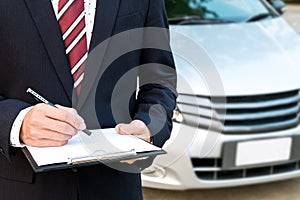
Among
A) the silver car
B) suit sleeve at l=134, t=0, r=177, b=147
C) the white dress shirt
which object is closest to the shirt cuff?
the white dress shirt

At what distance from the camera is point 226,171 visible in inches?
108

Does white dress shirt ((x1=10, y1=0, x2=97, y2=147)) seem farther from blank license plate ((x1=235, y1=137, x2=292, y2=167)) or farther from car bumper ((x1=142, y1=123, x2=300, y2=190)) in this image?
blank license plate ((x1=235, y1=137, x2=292, y2=167))

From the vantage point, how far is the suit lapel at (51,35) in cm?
96

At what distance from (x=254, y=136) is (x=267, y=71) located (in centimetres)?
44

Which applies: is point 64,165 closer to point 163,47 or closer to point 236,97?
point 163,47

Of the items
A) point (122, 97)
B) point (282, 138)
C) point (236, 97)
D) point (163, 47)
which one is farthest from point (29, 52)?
point (282, 138)

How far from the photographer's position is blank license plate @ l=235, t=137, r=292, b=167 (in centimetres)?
264

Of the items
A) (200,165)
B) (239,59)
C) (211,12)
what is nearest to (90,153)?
(200,165)

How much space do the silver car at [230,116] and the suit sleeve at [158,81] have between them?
1.33 m

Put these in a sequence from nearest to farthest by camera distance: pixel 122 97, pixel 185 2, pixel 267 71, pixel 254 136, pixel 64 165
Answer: pixel 64 165 < pixel 122 97 < pixel 254 136 < pixel 267 71 < pixel 185 2

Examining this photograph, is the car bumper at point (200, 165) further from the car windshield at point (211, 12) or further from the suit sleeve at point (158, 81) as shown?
the suit sleeve at point (158, 81)

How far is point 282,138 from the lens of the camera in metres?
2.75

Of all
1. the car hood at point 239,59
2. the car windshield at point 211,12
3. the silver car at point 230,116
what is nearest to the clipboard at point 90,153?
the silver car at point 230,116

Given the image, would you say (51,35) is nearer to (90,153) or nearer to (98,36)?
(98,36)
